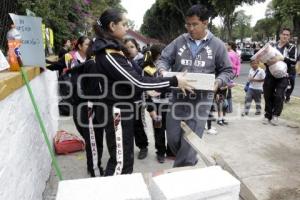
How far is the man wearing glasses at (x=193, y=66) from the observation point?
12.1 feet

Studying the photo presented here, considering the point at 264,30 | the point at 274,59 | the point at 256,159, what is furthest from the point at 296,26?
the point at 264,30

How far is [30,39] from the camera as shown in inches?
140

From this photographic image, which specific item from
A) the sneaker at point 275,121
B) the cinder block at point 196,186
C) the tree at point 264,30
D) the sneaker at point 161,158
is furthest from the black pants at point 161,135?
the tree at point 264,30

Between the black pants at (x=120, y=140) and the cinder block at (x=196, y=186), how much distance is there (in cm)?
114

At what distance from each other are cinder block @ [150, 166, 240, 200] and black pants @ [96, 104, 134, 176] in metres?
1.14

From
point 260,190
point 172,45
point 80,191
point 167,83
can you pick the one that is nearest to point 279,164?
point 260,190

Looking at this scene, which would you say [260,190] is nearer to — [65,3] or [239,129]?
[239,129]

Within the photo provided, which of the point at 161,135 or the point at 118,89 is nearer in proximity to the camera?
the point at 118,89

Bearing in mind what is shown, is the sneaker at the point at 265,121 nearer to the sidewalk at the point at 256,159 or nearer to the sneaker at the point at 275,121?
the sneaker at the point at 275,121

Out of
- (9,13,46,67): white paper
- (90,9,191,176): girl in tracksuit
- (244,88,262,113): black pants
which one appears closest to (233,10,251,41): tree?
(244,88,262,113): black pants

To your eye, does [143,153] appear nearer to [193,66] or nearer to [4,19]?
[193,66]

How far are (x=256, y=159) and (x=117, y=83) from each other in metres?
3.03

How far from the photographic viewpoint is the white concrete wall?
242cm

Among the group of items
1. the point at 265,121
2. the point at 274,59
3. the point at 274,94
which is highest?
the point at 274,59
